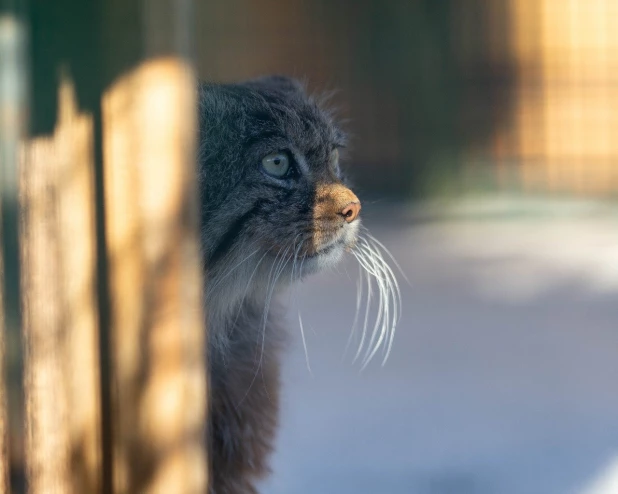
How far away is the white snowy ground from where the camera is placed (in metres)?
2.53

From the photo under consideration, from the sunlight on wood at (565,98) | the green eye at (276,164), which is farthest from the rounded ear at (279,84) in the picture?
the sunlight on wood at (565,98)

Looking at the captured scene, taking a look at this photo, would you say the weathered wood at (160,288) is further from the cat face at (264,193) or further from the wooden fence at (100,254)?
the cat face at (264,193)

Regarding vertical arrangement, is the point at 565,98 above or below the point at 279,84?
above

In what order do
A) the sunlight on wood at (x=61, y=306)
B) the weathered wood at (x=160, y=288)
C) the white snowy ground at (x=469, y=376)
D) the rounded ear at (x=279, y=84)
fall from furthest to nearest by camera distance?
1. the white snowy ground at (x=469, y=376)
2. the rounded ear at (x=279, y=84)
3. the sunlight on wood at (x=61, y=306)
4. the weathered wood at (x=160, y=288)

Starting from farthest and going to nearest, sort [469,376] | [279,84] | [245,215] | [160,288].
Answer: [469,376] → [279,84] → [245,215] → [160,288]

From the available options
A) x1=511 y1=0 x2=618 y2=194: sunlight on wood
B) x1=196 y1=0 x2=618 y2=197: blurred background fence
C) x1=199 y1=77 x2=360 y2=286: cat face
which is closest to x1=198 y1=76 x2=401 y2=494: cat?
x1=199 y1=77 x2=360 y2=286: cat face

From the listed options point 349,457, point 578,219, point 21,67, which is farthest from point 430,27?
point 21,67

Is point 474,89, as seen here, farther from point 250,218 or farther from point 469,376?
point 250,218

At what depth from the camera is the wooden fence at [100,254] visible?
1.26 meters

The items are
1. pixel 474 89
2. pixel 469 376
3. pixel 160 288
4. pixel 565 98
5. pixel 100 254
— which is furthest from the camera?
pixel 474 89

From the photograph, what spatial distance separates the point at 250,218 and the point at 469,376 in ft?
6.09

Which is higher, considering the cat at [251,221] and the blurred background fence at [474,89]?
the blurred background fence at [474,89]

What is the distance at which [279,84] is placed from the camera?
6.85ft

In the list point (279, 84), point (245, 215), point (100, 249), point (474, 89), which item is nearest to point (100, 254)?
point (100, 249)
